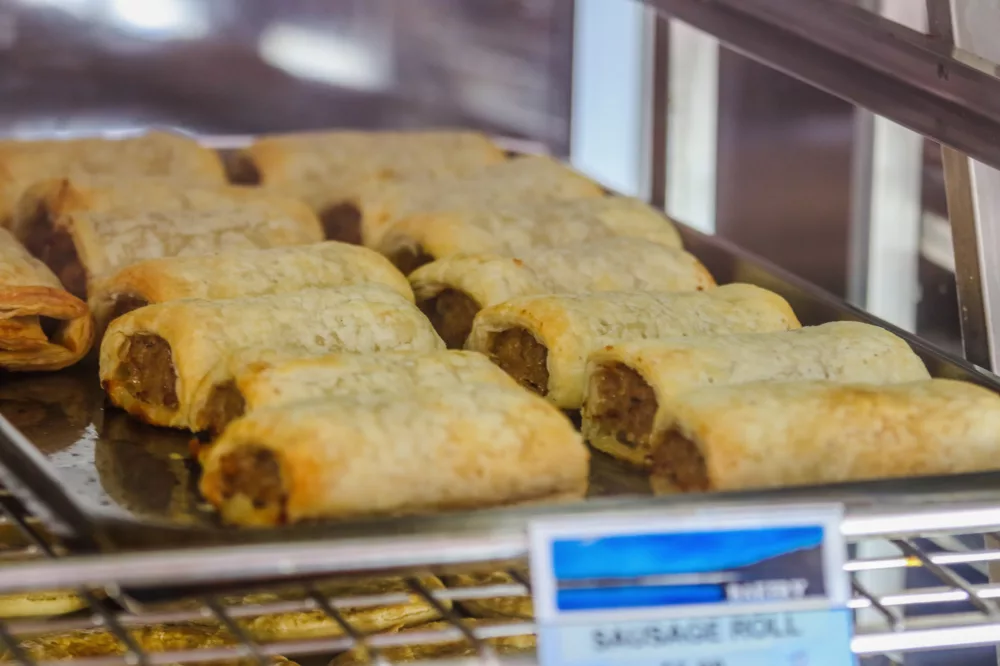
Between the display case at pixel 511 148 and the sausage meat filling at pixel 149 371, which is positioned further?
the sausage meat filling at pixel 149 371

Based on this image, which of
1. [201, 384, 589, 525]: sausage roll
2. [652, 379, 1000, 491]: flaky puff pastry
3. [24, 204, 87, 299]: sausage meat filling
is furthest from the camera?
[24, 204, 87, 299]: sausage meat filling

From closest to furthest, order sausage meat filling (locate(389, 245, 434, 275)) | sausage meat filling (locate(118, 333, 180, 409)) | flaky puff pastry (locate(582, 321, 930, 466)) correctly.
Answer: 1. flaky puff pastry (locate(582, 321, 930, 466))
2. sausage meat filling (locate(118, 333, 180, 409))
3. sausage meat filling (locate(389, 245, 434, 275))

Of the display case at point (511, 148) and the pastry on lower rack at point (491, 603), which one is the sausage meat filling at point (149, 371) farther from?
the pastry on lower rack at point (491, 603)

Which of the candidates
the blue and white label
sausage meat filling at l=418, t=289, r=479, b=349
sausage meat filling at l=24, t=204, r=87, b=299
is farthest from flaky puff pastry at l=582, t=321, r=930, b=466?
sausage meat filling at l=24, t=204, r=87, b=299

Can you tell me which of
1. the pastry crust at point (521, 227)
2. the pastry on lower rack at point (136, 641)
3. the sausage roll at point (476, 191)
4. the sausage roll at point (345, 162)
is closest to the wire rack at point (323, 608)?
the pastry on lower rack at point (136, 641)

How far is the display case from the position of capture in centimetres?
106

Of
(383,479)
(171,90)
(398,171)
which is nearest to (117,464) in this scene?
(383,479)

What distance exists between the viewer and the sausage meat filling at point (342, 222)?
259 cm

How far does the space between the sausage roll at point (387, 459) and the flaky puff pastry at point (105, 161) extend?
1.20m

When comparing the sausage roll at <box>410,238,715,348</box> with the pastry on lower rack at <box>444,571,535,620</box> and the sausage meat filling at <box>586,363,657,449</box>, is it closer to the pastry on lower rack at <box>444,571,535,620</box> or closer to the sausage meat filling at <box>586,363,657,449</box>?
the sausage meat filling at <box>586,363,657,449</box>

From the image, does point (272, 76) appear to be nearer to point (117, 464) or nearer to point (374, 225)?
point (374, 225)

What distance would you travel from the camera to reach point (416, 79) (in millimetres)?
3254

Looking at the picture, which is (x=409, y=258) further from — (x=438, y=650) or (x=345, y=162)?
(x=438, y=650)

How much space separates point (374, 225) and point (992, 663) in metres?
1.51
